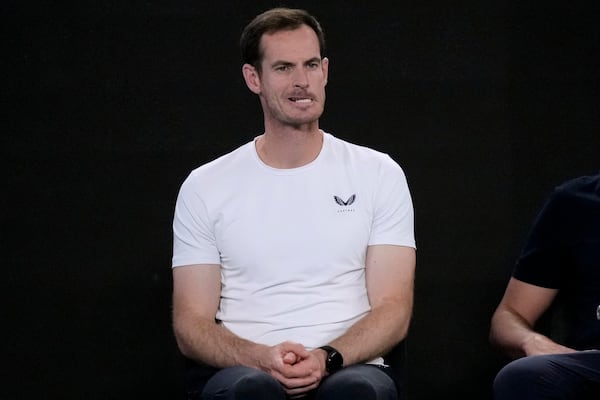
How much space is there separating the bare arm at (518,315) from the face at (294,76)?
0.75m

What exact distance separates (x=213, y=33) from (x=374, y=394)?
147 cm

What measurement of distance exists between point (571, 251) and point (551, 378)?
20.1 inches

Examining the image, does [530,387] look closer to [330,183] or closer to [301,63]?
[330,183]

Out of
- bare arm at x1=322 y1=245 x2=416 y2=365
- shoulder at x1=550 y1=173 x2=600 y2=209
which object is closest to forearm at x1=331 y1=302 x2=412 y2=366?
bare arm at x1=322 y1=245 x2=416 y2=365

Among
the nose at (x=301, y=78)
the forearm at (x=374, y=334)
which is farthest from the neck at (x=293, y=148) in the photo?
the forearm at (x=374, y=334)

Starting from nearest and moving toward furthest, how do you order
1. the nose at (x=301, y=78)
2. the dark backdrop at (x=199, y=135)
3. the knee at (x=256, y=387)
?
the knee at (x=256, y=387) → the nose at (x=301, y=78) → the dark backdrop at (x=199, y=135)

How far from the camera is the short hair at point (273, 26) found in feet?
10.3

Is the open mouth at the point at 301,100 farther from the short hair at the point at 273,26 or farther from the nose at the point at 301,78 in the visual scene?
the short hair at the point at 273,26

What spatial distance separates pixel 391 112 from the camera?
365 cm

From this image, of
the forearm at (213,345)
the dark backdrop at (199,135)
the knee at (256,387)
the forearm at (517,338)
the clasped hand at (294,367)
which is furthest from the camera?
the dark backdrop at (199,135)

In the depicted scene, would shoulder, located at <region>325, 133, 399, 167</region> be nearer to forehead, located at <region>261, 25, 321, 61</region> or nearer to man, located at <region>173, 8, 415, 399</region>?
man, located at <region>173, 8, 415, 399</region>

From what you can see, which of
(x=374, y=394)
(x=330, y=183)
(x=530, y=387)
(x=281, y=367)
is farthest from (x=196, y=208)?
(x=530, y=387)

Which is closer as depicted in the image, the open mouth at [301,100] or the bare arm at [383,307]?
the bare arm at [383,307]

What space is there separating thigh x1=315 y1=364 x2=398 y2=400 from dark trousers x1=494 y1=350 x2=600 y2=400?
28 cm
